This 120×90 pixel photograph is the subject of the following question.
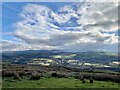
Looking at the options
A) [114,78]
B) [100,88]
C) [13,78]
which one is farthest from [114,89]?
[13,78]

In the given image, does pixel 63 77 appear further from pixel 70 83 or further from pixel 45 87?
pixel 45 87

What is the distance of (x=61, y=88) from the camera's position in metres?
49.0

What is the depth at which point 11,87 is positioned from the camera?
4691cm

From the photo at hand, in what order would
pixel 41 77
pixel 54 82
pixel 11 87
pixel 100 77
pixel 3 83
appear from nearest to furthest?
1. pixel 11 87
2. pixel 3 83
3. pixel 54 82
4. pixel 41 77
5. pixel 100 77

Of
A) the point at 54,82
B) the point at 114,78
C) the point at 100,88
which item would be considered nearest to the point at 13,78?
the point at 54,82

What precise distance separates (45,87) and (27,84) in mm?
3610

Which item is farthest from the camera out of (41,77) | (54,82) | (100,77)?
(100,77)

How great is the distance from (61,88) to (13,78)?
39.6ft

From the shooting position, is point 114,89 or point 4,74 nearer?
point 114,89

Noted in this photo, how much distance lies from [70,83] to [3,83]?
12.7 meters

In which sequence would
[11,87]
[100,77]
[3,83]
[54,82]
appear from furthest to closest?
[100,77] < [54,82] < [3,83] < [11,87]

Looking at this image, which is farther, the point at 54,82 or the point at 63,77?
the point at 63,77

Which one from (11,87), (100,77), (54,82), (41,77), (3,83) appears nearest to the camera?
(11,87)

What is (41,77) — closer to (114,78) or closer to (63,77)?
(63,77)
